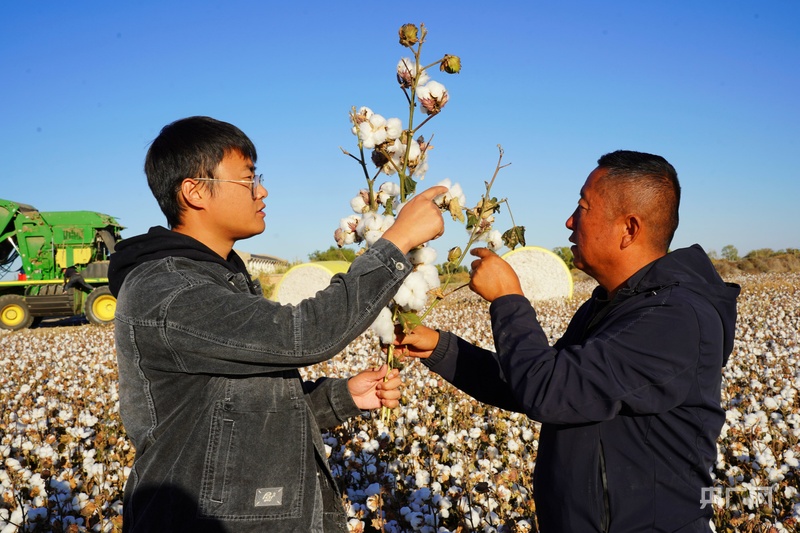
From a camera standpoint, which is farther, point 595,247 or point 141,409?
point 595,247

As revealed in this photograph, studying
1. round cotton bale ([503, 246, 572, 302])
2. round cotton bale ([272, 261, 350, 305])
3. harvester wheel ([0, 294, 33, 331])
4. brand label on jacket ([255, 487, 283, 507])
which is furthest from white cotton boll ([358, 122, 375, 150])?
harvester wheel ([0, 294, 33, 331])

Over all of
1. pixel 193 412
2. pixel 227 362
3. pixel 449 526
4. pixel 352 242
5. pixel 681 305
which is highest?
pixel 352 242

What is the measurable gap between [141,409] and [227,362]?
1.29 ft

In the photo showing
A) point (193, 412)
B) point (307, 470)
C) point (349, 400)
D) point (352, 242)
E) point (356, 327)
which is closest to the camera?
point (356, 327)

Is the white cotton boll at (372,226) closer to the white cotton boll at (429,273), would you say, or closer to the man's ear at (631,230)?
the white cotton boll at (429,273)

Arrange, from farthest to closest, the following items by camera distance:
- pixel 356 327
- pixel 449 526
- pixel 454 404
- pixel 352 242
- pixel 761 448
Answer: pixel 454 404 → pixel 761 448 → pixel 449 526 → pixel 352 242 → pixel 356 327

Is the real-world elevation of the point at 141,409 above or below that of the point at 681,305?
below

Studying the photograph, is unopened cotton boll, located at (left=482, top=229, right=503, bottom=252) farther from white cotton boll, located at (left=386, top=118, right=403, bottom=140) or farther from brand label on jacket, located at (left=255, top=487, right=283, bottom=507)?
brand label on jacket, located at (left=255, top=487, right=283, bottom=507)

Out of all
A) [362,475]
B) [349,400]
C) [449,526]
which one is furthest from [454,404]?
[349,400]

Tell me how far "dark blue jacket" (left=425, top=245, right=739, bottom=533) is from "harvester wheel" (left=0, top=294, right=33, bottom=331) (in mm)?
20526

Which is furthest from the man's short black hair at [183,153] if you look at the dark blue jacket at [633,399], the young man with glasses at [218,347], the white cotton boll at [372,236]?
the dark blue jacket at [633,399]

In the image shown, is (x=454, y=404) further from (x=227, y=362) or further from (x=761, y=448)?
(x=227, y=362)

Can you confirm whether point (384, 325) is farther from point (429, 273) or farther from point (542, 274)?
point (542, 274)

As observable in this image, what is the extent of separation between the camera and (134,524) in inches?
84.0
